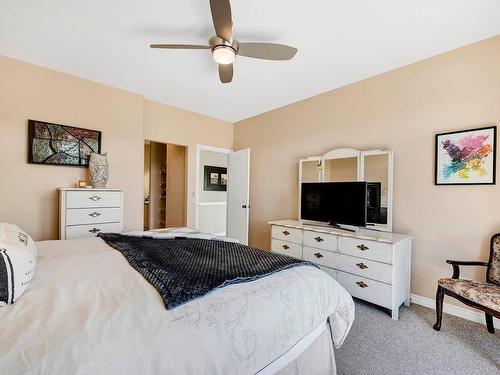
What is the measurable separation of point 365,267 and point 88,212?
300cm

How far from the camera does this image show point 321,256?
9.00 feet

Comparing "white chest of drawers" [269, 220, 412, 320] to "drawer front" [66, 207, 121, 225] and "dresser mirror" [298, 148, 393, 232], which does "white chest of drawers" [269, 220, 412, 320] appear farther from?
"drawer front" [66, 207, 121, 225]

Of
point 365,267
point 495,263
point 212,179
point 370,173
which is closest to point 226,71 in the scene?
point 370,173

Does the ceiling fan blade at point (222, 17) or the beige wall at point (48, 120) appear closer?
the ceiling fan blade at point (222, 17)

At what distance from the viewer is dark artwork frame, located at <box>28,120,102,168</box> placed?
2.76 m

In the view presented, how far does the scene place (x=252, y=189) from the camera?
4.47 m

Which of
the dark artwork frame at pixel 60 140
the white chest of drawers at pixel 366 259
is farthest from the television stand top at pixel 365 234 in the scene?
the dark artwork frame at pixel 60 140

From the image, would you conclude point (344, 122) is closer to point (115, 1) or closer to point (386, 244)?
point (386, 244)

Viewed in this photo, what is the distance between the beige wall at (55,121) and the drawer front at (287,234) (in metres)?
2.00

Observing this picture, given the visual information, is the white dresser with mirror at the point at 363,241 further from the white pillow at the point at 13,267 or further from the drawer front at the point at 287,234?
the white pillow at the point at 13,267

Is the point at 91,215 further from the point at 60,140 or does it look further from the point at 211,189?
the point at 211,189

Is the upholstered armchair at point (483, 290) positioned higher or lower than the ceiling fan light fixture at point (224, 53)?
lower

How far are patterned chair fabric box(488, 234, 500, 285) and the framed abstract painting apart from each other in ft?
1.67

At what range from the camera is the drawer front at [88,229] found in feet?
8.59
